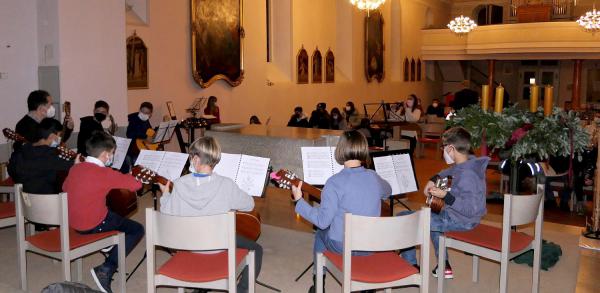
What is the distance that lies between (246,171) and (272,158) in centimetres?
194

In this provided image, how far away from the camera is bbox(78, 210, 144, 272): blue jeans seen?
4617mm

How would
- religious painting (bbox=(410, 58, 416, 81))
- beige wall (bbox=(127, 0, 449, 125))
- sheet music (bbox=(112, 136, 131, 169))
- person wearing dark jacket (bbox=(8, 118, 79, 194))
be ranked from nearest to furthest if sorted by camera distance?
person wearing dark jacket (bbox=(8, 118, 79, 194)), sheet music (bbox=(112, 136, 131, 169)), beige wall (bbox=(127, 0, 449, 125)), religious painting (bbox=(410, 58, 416, 81))

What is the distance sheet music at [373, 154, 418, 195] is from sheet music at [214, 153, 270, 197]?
109cm

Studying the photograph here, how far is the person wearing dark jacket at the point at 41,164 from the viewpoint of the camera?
5727 millimetres

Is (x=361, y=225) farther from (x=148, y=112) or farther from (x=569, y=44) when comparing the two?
(x=569, y=44)

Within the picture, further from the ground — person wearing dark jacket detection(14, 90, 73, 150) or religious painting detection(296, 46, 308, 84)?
religious painting detection(296, 46, 308, 84)

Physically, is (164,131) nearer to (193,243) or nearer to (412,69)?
(193,243)

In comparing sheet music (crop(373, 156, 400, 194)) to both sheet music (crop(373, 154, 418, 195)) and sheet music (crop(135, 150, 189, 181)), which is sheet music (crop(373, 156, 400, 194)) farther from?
sheet music (crop(135, 150, 189, 181))

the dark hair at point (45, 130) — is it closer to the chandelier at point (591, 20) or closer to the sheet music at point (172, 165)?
the sheet music at point (172, 165)

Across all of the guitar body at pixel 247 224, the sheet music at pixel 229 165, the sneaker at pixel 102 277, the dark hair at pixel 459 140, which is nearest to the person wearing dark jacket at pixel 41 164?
the sneaker at pixel 102 277

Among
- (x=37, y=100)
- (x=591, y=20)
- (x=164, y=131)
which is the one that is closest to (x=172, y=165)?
(x=37, y=100)

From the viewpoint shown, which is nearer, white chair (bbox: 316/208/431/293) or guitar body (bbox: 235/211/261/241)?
white chair (bbox: 316/208/431/293)

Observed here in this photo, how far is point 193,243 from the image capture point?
11.6ft

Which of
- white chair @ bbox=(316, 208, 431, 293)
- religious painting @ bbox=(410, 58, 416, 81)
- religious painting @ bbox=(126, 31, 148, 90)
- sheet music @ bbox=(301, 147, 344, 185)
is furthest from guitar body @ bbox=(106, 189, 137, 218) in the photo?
religious painting @ bbox=(410, 58, 416, 81)
